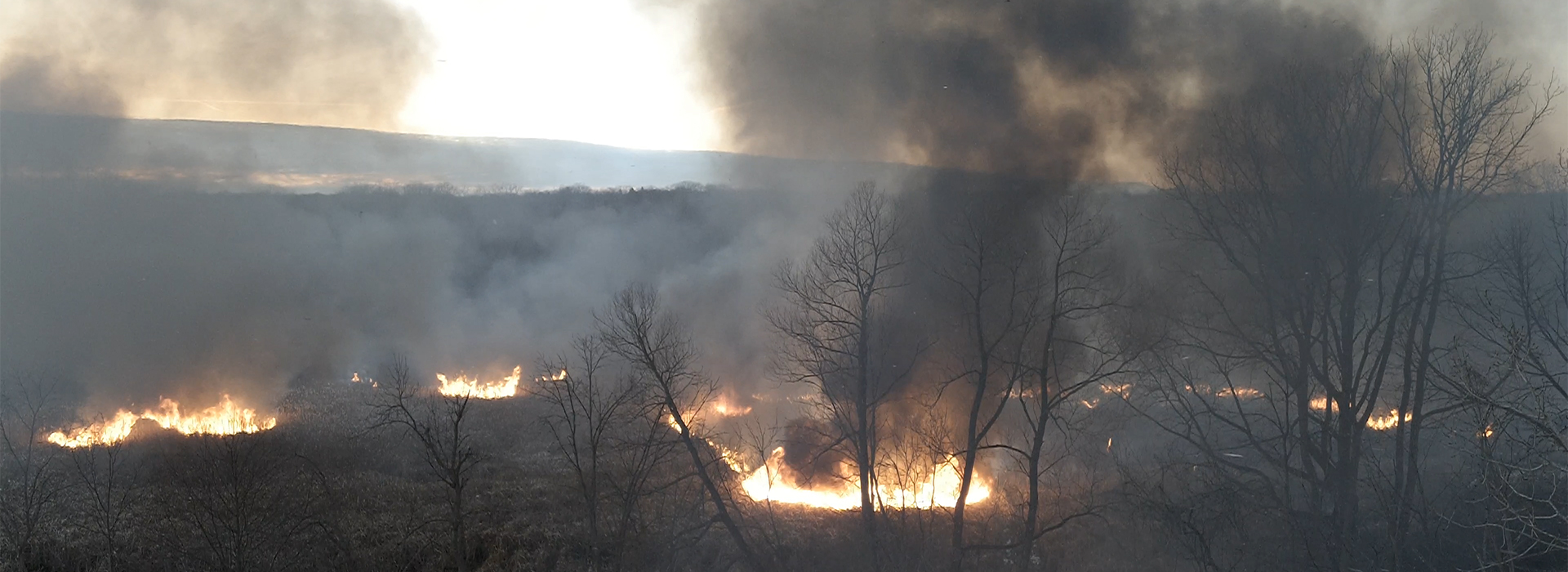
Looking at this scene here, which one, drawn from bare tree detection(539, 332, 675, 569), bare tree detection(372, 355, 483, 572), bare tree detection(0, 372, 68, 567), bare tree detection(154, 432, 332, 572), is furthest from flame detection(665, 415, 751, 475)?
bare tree detection(0, 372, 68, 567)

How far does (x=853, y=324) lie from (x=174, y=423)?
55.9 feet

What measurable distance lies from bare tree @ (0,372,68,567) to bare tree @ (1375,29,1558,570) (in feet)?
71.1

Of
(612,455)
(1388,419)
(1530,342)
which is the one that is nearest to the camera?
(1530,342)

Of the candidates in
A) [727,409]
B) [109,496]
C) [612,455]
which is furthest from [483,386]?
[109,496]

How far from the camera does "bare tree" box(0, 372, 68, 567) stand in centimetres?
1323

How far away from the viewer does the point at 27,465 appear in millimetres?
14523

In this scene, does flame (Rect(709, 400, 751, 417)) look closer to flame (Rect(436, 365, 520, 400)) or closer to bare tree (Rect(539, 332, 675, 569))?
bare tree (Rect(539, 332, 675, 569))

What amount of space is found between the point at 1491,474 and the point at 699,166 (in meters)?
21.5

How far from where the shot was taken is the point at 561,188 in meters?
33.0

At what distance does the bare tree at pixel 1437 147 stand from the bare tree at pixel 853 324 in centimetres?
935

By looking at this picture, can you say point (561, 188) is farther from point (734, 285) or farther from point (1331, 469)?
point (1331, 469)

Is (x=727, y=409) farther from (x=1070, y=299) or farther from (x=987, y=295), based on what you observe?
(x=1070, y=299)

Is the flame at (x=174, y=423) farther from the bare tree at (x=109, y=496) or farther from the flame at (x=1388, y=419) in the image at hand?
the flame at (x=1388, y=419)

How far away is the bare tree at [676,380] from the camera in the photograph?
1518cm
